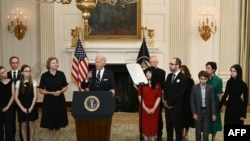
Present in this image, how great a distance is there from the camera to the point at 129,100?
12.5 meters

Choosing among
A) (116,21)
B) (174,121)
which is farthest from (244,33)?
(174,121)

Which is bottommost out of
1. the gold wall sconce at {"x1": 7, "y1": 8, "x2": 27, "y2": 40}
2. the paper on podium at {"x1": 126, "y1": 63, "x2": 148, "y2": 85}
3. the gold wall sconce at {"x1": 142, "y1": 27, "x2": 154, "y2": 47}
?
the paper on podium at {"x1": 126, "y1": 63, "x2": 148, "y2": 85}

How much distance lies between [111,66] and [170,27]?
83.9 inches

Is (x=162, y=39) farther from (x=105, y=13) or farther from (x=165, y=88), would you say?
(x=165, y=88)

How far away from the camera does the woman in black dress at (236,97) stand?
725 centimetres

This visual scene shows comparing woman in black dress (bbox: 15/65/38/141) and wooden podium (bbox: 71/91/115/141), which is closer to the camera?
wooden podium (bbox: 71/91/115/141)

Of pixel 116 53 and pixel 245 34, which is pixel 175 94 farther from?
pixel 245 34

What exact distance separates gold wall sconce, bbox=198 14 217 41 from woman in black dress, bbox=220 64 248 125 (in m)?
5.16

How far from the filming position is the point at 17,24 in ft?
40.6

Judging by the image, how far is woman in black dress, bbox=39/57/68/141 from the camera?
743cm

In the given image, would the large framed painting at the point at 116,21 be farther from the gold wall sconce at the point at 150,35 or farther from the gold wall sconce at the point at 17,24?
the gold wall sconce at the point at 17,24

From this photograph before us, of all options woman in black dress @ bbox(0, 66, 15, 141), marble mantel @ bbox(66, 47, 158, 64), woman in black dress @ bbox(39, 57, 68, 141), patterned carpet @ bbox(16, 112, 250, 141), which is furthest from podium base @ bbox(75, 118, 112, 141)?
marble mantel @ bbox(66, 47, 158, 64)

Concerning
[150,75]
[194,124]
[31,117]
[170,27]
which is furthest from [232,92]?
[170,27]

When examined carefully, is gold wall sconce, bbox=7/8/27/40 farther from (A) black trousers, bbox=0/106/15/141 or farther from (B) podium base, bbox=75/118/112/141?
(B) podium base, bbox=75/118/112/141
